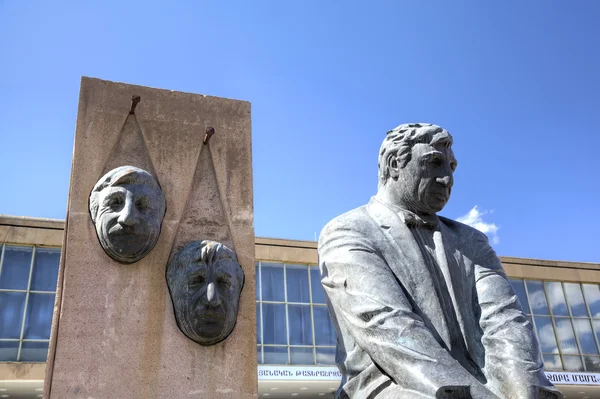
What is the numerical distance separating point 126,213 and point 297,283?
1923 cm

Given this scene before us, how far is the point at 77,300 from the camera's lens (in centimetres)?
384

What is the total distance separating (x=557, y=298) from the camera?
26.6 meters

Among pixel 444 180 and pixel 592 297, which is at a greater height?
pixel 592 297

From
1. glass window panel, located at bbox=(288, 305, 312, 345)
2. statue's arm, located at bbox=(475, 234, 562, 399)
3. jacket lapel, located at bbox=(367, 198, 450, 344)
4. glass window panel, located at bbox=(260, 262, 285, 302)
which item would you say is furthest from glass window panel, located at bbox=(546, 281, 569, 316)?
jacket lapel, located at bbox=(367, 198, 450, 344)

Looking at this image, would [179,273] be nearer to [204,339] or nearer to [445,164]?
[204,339]

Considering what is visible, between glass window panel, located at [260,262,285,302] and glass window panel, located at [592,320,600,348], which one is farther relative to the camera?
glass window panel, located at [592,320,600,348]

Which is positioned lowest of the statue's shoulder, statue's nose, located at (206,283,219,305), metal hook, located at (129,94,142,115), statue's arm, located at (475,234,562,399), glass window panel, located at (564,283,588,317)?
statue's arm, located at (475,234,562,399)

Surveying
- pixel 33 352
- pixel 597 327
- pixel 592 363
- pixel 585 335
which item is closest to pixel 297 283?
pixel 33 352

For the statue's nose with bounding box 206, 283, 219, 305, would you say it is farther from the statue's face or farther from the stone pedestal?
the statue's face

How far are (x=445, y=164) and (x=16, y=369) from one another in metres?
17.8

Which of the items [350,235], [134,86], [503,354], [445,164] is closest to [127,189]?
[134,86]

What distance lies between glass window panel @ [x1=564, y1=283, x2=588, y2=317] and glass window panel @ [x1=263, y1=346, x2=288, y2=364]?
12.4 m

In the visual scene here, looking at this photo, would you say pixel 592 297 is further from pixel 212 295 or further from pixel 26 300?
pixel 212 295

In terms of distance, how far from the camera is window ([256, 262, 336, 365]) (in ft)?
71.3
